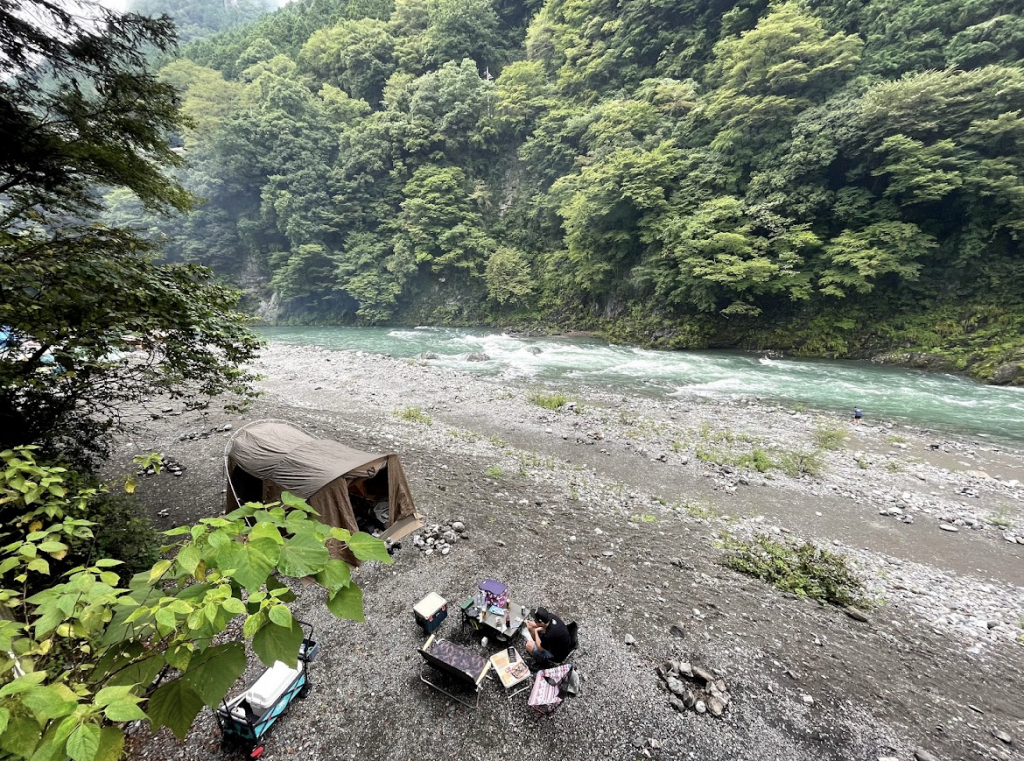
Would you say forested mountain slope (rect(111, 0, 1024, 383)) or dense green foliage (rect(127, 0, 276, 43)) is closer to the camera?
forested mountain slope (rect(111, 0, 1024, 383))

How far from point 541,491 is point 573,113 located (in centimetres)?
3547

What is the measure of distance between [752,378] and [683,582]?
1589cm

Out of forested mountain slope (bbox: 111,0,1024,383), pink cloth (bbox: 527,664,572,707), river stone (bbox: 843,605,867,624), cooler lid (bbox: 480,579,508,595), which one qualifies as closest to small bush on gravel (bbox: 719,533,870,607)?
river stone (bbox: 843,605,867,624)

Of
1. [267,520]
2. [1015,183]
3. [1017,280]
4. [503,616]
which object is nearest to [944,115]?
[1015,183]

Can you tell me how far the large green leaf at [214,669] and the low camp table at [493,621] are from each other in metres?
4.65

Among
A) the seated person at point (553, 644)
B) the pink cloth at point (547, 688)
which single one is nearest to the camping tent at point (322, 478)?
the seated person at point (553, 644)

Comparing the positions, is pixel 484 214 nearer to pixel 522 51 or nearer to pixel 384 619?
pixel 522 51

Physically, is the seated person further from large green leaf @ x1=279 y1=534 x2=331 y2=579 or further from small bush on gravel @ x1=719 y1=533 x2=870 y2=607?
large green leaf @ x1=279 y1=534 x2=331 y2=579

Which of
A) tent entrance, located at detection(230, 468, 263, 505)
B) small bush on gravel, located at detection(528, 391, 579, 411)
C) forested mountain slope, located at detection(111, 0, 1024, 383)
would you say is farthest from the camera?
forested mountain slope, located at detection(111, 0, 1024, 383)

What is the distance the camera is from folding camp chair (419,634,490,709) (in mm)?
4852

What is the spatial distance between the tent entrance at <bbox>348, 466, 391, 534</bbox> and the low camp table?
2.70m

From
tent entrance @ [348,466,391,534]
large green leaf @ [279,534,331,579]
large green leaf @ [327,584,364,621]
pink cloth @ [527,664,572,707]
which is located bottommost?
pink cloth @ [527,664,572,707]

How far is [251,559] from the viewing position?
1.80 meters

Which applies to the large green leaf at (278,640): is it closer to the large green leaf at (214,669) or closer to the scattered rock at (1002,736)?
the large green leaf at (214,669)
